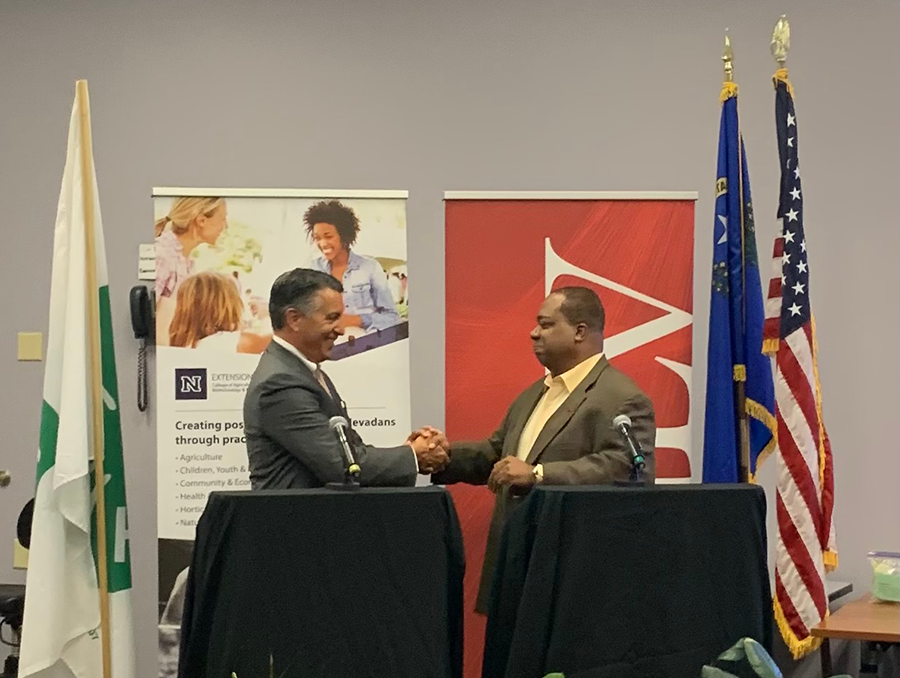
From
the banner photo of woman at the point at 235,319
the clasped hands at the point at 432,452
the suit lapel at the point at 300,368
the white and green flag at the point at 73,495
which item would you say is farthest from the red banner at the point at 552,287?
the white and green flag at the point at 73,495

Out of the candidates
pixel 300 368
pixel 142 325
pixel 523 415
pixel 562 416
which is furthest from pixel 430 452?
pixel 142 325

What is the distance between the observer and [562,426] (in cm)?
335

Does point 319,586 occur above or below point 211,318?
below

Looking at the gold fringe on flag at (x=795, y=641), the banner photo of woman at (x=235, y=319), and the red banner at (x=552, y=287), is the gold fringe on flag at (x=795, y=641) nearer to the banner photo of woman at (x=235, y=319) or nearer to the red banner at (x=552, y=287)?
the red banner at (x=552, y=287)

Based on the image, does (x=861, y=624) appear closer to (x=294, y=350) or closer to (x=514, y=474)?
(x=514, y=474)

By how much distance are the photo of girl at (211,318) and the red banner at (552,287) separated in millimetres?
816

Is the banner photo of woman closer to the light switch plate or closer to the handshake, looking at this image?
the handshake

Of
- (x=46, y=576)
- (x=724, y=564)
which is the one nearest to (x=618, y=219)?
(x=724, y=564)

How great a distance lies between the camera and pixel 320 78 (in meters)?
4.22

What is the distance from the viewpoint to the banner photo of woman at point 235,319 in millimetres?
3971

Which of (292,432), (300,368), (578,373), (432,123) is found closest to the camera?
(292,432)

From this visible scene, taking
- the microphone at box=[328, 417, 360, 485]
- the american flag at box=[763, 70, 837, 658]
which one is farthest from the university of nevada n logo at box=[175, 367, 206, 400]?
the american flag at box=[763, 70, 837, 658]

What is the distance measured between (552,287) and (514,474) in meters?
1.19

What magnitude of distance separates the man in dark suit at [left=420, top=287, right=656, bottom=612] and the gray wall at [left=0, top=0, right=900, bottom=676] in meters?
0.46
